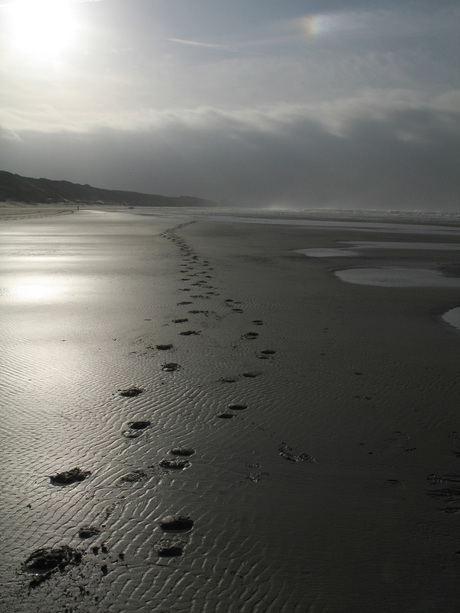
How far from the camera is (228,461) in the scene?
320 cm

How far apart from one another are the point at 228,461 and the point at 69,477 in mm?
989

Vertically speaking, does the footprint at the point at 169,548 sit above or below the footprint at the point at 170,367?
below

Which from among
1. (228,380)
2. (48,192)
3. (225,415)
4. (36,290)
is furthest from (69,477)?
(48,192)

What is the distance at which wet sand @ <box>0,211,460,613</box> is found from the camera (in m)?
2.18

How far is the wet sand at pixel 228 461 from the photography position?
2.18 meters

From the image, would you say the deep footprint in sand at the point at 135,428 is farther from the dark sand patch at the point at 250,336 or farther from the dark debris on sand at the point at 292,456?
the dark sand patch at the point at 250,336

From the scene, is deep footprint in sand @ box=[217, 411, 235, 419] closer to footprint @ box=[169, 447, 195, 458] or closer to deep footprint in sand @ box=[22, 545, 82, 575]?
footprint @ box=[169, 447, 195, 458]

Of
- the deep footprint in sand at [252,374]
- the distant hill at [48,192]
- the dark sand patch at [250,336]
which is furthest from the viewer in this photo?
the distant hill at [48,192]

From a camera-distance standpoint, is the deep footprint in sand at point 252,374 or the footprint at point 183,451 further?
the deep footprint in sand at point 252,374

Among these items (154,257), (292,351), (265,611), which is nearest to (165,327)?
(292,351)

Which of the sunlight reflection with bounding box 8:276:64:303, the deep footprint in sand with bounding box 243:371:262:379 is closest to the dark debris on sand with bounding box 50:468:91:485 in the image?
the deep footprint in sand with bounding box 243:371:262:379

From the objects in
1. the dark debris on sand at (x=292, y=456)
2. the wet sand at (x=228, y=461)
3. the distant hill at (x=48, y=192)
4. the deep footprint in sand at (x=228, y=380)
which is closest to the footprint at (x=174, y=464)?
the wet sand at (x=228, y=461)

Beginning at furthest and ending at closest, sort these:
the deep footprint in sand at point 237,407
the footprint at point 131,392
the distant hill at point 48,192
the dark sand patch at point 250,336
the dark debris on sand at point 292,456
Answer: the distant hill at point 48,192 → the dark sand patch at point 250,336 → the footprint at point 131,392 → the deep footprint in sand at point 237,407 → the dark debris on sand at point 292,456

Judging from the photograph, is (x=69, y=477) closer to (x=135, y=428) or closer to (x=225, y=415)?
(x=135, y=428)
